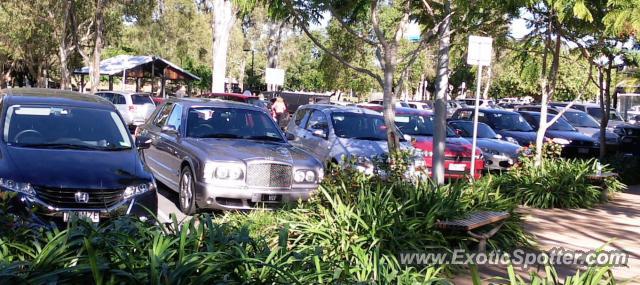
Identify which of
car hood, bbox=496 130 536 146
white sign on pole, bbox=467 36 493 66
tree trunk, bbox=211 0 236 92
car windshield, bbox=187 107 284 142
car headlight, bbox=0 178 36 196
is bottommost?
car headlight, bbox=0 178 36 196

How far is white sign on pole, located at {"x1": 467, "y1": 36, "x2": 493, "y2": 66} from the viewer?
394 inches

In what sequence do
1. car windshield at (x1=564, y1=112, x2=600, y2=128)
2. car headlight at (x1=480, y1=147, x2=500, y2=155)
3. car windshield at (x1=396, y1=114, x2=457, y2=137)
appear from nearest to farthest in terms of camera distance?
car windshield at (x1=396, y1=114, x2=457, y2=137) → car headlight at (x1=480, y1=147, x2=500, y2=155) → car windshield at (x1=564, y1=112, x2=600, y2=128)

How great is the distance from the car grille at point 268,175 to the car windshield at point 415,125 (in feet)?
17.3

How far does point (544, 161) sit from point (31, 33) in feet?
111

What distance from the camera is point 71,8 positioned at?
3269cm

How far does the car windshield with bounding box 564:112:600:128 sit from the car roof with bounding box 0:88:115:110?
16.7m

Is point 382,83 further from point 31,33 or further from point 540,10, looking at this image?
point 31,33

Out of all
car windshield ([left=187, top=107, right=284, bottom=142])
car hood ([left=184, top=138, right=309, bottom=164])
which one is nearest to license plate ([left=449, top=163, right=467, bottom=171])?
car windshield ([left=187, top=107, right=284, bottom=142])

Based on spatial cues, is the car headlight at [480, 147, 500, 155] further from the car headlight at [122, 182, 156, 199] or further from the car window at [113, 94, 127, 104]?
the car window at [113, 94, 127, 104]

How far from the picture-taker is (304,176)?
9133 millimetres

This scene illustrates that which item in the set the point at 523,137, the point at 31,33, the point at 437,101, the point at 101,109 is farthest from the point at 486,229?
the point at 31,33

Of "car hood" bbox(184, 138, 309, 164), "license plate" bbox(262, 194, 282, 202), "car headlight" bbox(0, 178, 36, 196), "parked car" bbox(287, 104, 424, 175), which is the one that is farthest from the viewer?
"parked car" bbox(287, 104, 424, 175)

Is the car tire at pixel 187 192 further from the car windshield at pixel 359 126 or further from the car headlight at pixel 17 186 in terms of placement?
the car windshield at pixel 359 126

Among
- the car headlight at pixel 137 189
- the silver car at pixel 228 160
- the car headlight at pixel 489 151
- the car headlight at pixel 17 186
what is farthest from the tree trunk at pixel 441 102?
the car headlight at pixel 489 151
